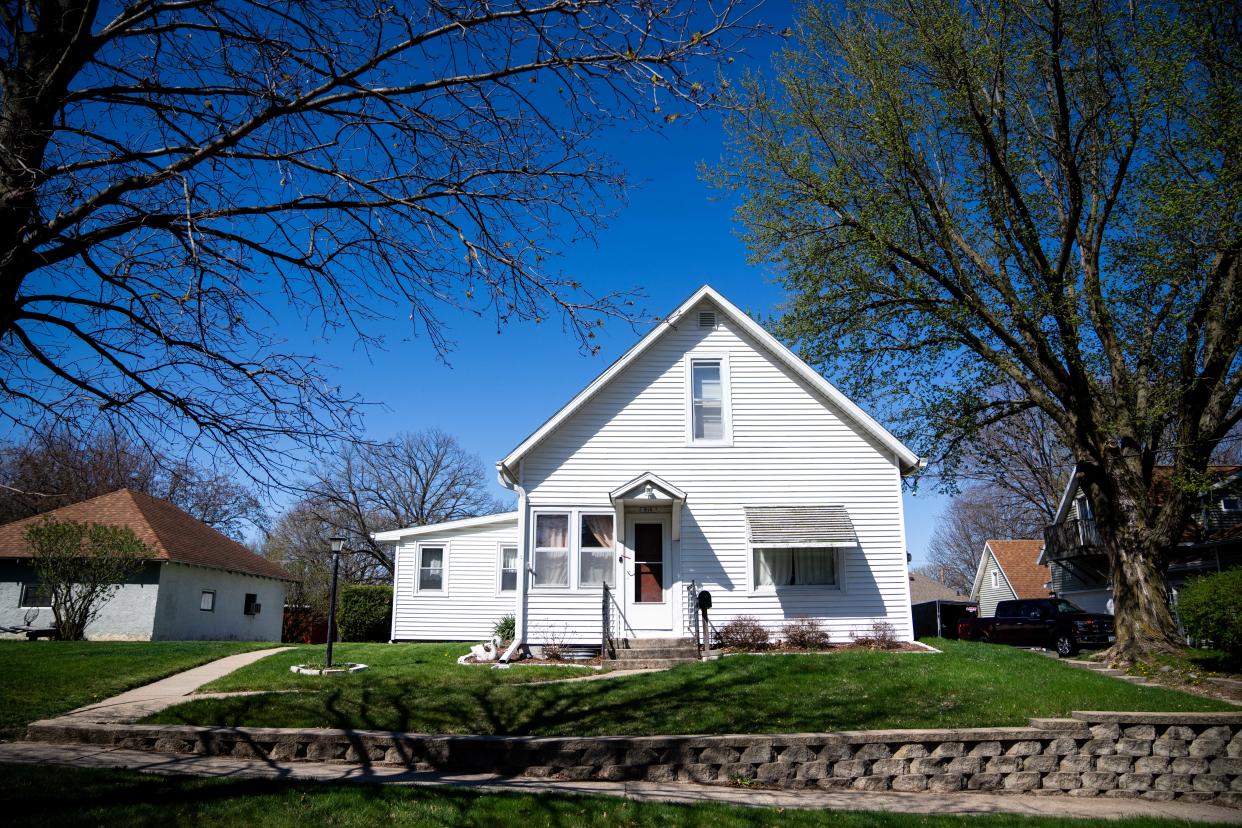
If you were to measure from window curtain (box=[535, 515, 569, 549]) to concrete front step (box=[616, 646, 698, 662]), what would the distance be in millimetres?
2426

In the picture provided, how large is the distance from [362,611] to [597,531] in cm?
1422

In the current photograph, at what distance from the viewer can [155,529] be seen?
24.6m

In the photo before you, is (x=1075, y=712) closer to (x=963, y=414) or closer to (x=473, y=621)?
(x=963, y=414)

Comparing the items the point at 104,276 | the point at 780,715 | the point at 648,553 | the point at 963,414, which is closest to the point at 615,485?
the point at 648,553

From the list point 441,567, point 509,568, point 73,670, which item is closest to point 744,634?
point 509,568

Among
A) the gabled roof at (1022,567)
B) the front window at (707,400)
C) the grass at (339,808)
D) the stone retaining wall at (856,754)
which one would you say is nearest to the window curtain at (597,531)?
the front window at (707,400)

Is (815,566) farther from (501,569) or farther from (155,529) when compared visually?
(155,529)

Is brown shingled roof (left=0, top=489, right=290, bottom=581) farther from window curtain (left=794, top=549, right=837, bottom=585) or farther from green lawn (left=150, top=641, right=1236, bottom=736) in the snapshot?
window curtain (left=794, top=549, right=837, bottom=585)

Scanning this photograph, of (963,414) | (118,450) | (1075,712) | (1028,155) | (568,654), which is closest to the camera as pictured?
(118,450)

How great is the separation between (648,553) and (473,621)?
335 inches

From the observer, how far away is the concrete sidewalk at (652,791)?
7.50m

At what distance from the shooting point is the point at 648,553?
15.7 meters

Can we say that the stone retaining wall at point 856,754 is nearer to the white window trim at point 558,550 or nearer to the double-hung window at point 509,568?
the white window trim at point 558,550

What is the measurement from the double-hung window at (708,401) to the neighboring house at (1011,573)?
3035 cm
